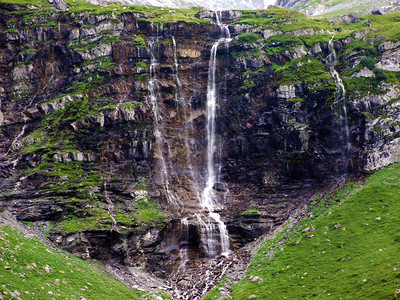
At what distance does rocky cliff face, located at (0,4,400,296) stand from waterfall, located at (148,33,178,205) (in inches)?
12.8

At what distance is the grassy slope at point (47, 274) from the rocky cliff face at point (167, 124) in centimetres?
644

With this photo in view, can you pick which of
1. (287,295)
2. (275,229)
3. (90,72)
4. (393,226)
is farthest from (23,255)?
(90,72)

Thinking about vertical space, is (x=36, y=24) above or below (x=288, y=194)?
above

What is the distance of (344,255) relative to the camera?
44.4 meters

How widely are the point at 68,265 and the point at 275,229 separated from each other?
3457cm

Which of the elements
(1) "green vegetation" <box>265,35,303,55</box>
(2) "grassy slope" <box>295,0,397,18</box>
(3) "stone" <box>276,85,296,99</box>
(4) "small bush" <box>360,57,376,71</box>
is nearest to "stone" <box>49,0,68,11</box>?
(1) "green vegetation" <box>265,35,303,55</box>

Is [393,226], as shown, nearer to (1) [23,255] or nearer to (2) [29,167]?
(1) [23,255]

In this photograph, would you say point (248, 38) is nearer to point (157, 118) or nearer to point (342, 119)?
point (157, 118)

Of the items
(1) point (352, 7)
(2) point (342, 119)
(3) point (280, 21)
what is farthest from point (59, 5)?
(1) point (352, 7)

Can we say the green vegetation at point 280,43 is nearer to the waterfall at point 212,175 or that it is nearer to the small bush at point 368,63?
the waterfall at point 212,175

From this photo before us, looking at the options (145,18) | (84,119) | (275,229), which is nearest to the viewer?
(275,229)

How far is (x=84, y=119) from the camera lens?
78.1 m

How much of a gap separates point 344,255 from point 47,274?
117ft

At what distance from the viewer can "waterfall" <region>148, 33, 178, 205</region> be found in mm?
72306
